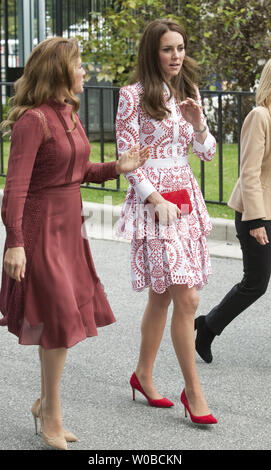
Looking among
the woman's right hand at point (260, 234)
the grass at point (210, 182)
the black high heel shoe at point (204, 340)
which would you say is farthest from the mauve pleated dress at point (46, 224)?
the grass at point (210, 182)

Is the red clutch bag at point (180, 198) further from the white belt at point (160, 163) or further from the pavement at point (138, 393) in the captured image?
the pavement at point (138, 393)

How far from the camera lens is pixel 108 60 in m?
15.0

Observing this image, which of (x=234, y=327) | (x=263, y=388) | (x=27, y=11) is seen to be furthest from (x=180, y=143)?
(x=27, y=11)

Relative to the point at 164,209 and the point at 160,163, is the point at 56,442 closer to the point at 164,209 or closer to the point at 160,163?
the point at 164,209

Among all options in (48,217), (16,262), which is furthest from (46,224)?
(16,262)

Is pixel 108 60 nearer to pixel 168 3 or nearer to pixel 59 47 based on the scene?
pixel 168 3

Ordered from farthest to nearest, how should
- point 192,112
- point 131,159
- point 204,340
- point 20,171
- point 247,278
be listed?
point 204,340 → point 247,278 → point 192,112 → point 131,159 → point 20,171

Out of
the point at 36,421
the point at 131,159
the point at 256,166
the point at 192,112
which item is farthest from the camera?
the point at 256,166

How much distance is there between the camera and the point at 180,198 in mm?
4785

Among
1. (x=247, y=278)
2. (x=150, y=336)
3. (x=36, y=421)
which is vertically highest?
(x=247, y=278)

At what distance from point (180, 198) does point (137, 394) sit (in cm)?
110

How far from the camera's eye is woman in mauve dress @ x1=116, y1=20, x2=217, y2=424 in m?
4.72

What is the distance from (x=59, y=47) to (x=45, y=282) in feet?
3.16

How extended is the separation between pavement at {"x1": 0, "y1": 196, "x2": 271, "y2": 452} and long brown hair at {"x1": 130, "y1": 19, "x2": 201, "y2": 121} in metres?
1.43
